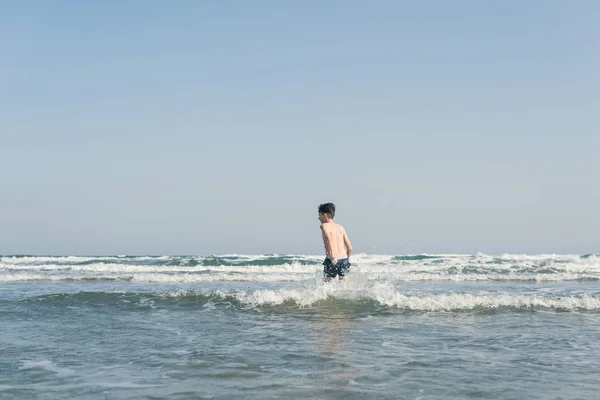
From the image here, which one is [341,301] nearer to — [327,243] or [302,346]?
[327,243]

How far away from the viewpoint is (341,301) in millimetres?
10773

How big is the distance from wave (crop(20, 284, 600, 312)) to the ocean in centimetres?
3

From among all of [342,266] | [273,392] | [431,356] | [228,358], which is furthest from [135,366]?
[342,266]

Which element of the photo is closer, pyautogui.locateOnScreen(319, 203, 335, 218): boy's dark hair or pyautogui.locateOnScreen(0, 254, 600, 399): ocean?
pyautogui.locateOnScreen(0, 254, 600, 399): ocean

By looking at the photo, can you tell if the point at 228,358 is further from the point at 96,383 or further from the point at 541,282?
the point at 541,282

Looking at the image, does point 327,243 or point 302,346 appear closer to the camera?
point 302,346

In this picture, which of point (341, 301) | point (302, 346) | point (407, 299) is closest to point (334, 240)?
point (341, 301)

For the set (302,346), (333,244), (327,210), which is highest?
(327,210)

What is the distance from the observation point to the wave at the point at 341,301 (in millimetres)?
10305

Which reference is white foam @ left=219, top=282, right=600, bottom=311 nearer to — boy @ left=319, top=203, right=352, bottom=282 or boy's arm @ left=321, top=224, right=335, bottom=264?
boy @ left=319, top=203, right=352, bottom=282

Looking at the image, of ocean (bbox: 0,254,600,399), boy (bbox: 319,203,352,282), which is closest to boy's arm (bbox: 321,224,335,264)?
boy (bbox: 319,203,352,282)

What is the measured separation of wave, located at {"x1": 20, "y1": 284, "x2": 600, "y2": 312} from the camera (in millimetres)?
10305

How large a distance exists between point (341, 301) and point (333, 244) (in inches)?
47.5

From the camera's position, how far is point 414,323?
843cm
